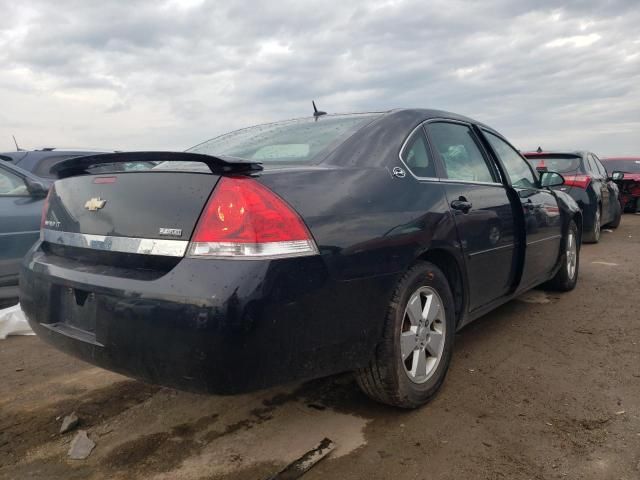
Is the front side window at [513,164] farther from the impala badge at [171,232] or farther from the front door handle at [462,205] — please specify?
the impala badge at [171,232]

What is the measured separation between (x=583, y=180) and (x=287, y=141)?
250 inches

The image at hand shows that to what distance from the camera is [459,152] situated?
3422mm

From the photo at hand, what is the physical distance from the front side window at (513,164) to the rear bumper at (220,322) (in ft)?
7.00

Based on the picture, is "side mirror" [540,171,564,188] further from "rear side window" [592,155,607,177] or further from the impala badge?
"rear side window" [592,155,607,177]

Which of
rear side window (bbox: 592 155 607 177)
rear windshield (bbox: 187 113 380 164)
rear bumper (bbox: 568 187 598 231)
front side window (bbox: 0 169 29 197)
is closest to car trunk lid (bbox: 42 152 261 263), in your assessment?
rear windshield (bbox: 187 113 380 164)

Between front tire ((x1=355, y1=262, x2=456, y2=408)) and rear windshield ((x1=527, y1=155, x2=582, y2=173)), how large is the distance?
5.89 m

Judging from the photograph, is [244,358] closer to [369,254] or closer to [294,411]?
[369,254]

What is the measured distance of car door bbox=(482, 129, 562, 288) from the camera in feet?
12.7

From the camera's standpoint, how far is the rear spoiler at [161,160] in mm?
2031

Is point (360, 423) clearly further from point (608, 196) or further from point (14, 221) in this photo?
point (608, 196)

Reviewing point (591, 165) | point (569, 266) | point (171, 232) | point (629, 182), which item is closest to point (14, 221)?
point (171, 232)

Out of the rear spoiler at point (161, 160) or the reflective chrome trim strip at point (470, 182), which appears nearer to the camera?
the rear spoiler at point (161, 160)

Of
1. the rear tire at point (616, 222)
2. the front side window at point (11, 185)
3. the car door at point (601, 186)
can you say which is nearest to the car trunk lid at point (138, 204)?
the front side window at point (11, 185)

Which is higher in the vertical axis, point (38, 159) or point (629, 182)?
point (38, 159)
